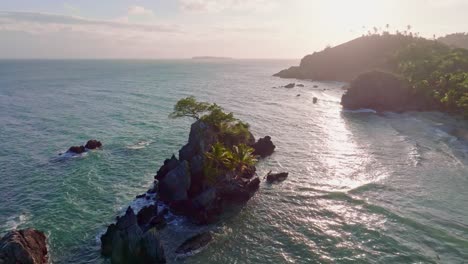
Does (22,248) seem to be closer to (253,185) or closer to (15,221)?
(15,221)

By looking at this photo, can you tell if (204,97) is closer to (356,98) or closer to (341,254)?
(356,98)

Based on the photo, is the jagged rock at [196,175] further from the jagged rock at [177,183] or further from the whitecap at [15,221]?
the whitecap at [15,221]

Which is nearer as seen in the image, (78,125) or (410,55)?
(78,125)

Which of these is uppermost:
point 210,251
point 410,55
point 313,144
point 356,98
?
point 410,55

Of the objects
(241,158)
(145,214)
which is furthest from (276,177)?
(145,214)

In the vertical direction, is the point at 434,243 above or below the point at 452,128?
below

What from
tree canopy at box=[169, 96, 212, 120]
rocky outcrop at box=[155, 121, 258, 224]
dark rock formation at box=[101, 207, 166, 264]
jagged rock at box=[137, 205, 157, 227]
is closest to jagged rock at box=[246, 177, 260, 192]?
rocky outcrop at box=[155, 121, 258, 224]

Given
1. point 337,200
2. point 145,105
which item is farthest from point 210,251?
point 145,105

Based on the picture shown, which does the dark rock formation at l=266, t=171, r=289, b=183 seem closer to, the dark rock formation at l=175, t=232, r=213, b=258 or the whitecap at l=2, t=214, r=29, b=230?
the dark rock formation at l=175, t=232, r=213, b=258
